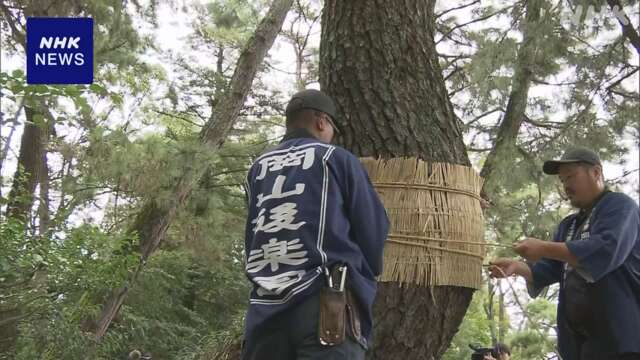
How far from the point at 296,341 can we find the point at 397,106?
3.35ft

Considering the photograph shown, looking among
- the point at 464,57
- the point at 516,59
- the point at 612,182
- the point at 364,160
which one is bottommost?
the point at 364,160

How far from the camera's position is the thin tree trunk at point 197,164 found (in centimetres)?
629

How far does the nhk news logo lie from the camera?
5691mm

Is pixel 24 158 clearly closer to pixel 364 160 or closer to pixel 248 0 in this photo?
pixel 248 0

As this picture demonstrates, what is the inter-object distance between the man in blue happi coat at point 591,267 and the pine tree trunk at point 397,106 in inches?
14.8

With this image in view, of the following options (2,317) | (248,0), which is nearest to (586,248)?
(2,317)

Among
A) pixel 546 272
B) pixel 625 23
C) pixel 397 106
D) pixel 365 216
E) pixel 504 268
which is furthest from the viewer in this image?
pixel 625 23

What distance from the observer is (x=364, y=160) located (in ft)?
7.73

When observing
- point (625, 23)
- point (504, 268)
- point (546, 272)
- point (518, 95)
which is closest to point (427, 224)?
point (504, 268)

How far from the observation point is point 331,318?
5.62 feet

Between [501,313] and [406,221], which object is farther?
[501,313]

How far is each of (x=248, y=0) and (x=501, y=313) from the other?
39.5 ft

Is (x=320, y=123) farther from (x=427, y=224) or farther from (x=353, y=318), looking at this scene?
(x=353, y=318)

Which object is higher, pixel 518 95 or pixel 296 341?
pixel 518 95
